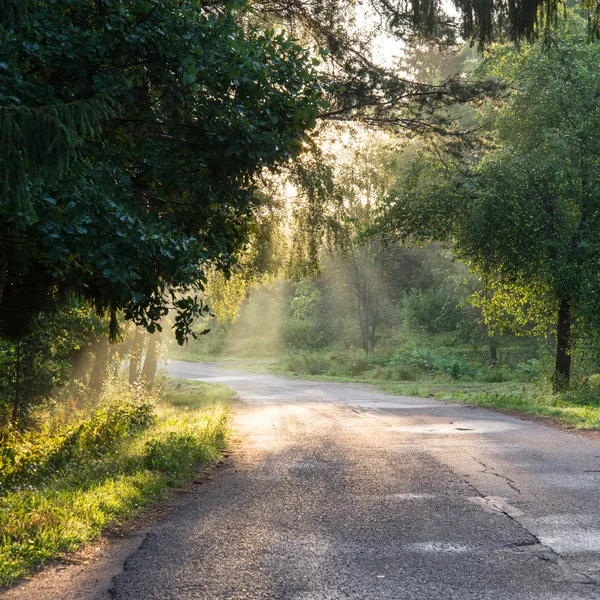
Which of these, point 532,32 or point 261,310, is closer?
point 532,32

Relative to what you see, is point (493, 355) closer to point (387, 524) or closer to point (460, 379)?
point (460, 379)

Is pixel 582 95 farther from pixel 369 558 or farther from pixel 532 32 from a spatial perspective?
pixel 369 558

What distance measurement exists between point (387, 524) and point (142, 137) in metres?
5.16

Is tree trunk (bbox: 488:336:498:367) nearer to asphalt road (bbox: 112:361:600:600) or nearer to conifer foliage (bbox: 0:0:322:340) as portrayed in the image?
asphalt road (bbox: 112:361:600:600)

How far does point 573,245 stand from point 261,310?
44325mm

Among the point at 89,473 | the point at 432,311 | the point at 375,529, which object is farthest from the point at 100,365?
the point at 432,311

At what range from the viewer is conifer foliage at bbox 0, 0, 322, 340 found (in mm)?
6562

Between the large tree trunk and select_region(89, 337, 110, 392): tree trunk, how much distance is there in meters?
13.2

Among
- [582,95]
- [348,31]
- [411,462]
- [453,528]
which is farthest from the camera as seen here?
[582,95]

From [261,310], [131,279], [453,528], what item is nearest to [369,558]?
[453,528]

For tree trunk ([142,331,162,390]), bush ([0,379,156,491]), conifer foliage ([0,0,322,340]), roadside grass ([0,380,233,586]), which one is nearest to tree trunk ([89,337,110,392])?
tree trunk ([142,331,162,390])

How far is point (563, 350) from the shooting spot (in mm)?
21859

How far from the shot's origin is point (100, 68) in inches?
303

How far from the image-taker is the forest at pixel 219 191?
676 cm
